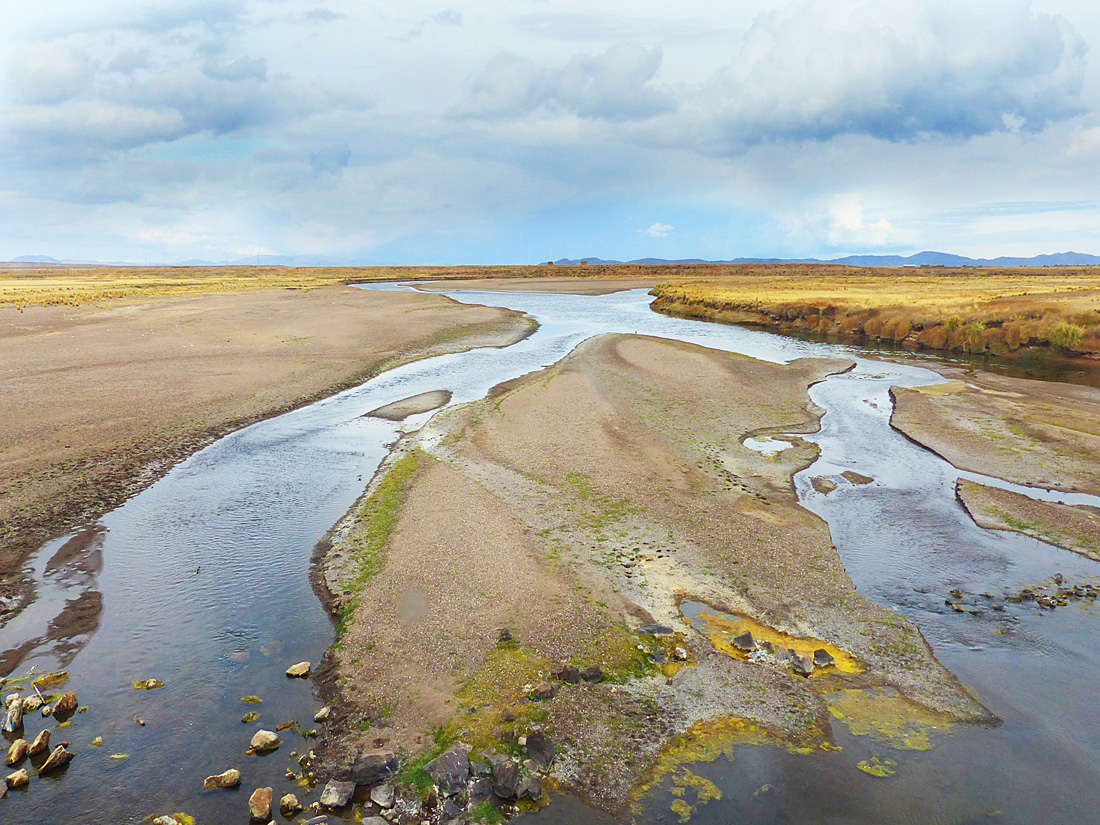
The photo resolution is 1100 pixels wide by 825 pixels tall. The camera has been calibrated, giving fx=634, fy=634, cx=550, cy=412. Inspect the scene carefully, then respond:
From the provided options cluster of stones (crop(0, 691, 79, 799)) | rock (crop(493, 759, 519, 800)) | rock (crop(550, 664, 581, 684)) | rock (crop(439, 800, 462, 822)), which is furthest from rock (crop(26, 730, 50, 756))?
rock (crop(550, 664, 581, 684))

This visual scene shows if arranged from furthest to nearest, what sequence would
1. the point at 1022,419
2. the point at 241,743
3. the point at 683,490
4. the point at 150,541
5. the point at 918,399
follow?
the point at 918,399
the point at 1022,419
the point at 683,490
the point at 150,541
the point at 241,743

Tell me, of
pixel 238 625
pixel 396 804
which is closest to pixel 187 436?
pixel 238 625

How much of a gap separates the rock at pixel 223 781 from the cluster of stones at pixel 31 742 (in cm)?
209

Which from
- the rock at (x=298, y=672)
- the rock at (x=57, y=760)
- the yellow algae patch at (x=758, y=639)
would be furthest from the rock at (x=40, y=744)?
the yellow algae patch at (x=758, y=639)

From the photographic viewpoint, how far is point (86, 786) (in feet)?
26.9

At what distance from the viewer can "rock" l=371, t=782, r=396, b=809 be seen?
7.93 meters

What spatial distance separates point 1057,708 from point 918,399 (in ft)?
75.4

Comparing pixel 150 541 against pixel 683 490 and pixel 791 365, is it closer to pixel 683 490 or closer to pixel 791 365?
pixel 683 490

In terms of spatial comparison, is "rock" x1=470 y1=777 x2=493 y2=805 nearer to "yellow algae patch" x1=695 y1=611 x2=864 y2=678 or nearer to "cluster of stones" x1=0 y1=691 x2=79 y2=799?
"yellow algae patch" x1=695 y1=611 x2=864 y2=678

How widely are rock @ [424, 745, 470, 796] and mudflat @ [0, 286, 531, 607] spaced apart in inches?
406

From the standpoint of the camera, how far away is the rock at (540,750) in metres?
8.59

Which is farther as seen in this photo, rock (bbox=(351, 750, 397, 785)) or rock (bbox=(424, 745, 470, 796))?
rock (bbox=(351, 750, 397, 785))

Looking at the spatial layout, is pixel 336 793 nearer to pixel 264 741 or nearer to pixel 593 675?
pixel 264 741

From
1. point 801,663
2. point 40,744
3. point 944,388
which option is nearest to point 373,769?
point 40,744
